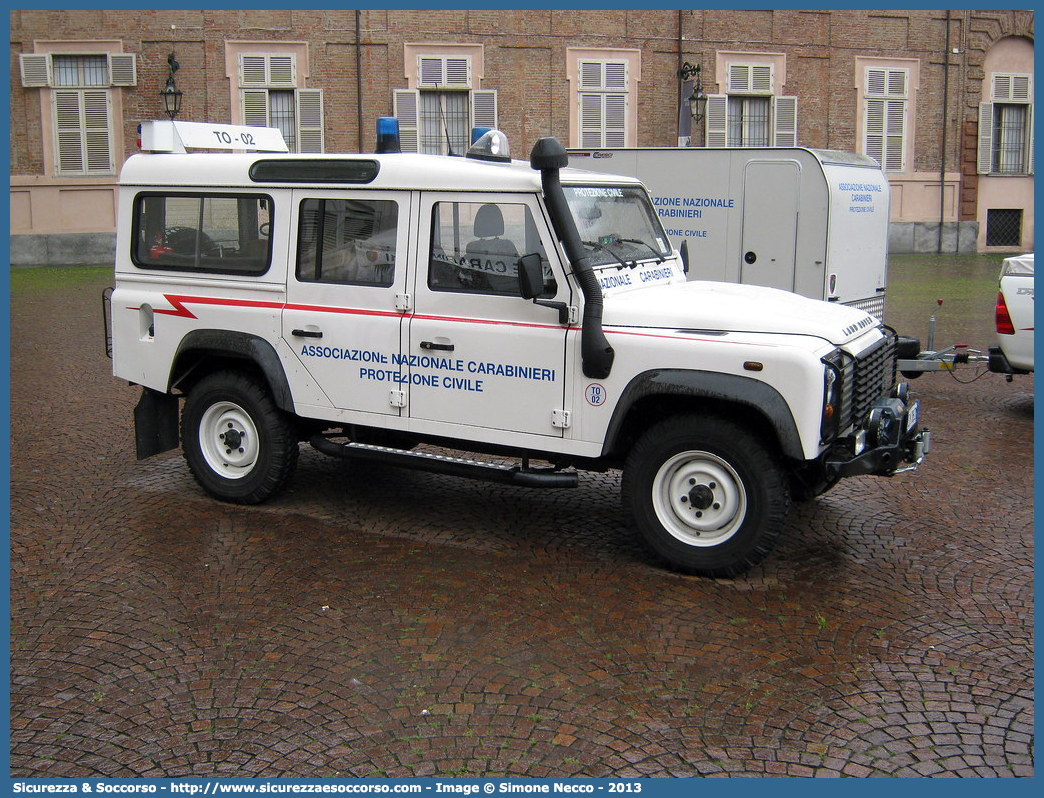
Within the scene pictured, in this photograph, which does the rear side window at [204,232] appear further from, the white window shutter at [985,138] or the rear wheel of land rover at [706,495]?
the white window shutter at [985,138]

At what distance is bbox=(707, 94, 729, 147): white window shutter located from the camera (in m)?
27.9

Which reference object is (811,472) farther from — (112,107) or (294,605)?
(112,107)

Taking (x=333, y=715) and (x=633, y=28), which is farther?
(x=633, y=28)

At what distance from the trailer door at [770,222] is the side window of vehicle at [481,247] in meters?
6.27

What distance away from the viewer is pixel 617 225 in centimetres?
645

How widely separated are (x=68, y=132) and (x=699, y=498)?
24718 mm

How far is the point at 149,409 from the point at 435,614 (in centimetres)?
323

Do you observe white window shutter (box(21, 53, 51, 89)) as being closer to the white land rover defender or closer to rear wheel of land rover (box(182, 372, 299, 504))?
the white land rover defender

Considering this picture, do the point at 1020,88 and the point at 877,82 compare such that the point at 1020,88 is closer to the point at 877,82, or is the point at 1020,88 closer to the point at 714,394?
the point at 877,82

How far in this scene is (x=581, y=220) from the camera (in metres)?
6.12

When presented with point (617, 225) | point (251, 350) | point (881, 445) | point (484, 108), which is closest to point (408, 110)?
point (484, 108)

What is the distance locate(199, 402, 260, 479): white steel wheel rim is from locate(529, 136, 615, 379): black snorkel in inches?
98.9

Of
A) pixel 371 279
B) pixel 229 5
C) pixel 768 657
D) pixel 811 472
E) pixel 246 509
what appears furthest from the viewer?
pixel 229 5

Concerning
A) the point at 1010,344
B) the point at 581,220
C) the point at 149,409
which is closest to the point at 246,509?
the point at 149,409
